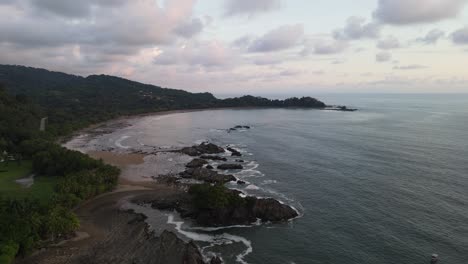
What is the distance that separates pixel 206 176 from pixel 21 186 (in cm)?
4113

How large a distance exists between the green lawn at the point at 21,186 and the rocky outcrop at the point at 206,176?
3155 cm

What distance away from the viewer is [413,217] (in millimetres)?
63375

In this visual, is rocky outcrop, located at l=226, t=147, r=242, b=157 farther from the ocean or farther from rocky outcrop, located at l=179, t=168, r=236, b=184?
rocky outcrop, located at l=179, t=168, r=236, b=184

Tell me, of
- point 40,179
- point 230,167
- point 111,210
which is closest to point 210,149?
point 230,167

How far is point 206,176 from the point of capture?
92.7 meters

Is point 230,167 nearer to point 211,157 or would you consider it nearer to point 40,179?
point 211,157

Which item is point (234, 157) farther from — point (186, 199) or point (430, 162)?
point (430, 162)

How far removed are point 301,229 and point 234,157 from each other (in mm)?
59821

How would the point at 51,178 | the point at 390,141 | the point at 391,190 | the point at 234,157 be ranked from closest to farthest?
the point at 391,190 < the point at 51,178 < the point at 234,157 < the point at 390,141

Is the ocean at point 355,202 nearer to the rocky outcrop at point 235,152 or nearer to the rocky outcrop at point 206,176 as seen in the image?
the rocky outcrop at point 235,152

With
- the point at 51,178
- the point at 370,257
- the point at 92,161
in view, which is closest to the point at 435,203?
the point at 370,257

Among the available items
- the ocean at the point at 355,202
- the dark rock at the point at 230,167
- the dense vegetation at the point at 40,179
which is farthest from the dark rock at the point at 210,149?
the dense vegetation at the point at 40,179

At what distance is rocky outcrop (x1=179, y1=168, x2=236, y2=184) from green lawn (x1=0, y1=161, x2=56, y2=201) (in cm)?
3155

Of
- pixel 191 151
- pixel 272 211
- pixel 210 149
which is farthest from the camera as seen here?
pixel 210 149
